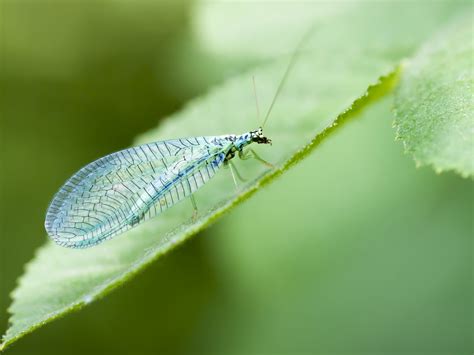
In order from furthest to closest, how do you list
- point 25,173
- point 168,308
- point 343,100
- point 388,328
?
point 25,173 < point 168,308 < point 388,328 < point 343,100

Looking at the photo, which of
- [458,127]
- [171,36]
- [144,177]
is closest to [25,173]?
[171,36]

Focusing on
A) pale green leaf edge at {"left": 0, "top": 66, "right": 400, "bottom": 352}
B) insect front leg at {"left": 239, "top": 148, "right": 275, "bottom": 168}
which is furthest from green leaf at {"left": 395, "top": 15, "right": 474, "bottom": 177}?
insect front leg at {"left": 239, "top": 148, "right": 275, "bottom": 168}

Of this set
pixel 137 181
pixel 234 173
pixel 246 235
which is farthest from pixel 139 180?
pixel 246 235

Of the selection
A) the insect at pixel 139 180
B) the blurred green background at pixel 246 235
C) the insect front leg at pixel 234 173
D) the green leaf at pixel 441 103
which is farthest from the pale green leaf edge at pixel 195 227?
the blurred green background at pixel 246 235

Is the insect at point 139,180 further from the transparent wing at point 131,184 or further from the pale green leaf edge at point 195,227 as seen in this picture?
the pale green leaf edge at point 195,227

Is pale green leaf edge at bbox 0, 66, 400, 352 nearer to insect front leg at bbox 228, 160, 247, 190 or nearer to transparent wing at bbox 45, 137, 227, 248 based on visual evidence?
insect front leg at bbox 228, 160, 247, 190

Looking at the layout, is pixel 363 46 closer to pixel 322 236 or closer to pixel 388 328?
pixel 322 236

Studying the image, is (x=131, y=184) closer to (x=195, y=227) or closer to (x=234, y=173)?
(x=234, y=173)
